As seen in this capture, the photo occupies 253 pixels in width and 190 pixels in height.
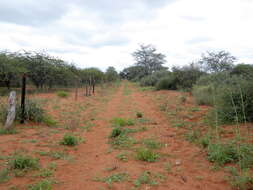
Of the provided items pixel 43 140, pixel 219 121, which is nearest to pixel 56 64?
pixel 43 140

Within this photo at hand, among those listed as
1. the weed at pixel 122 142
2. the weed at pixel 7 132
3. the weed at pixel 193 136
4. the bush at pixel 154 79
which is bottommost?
the weed at pixel 122 142

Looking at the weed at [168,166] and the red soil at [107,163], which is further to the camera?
the weed at [168,166]

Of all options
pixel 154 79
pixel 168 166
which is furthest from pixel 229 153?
pixel 154 79

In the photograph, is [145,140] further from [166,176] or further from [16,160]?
[16,160]

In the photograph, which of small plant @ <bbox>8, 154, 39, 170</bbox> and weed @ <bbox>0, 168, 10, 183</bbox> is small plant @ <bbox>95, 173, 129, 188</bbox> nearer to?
small plant @ <bbox>8, 154, 39, 170</bbox>

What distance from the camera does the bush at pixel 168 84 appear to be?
1988 centimetres

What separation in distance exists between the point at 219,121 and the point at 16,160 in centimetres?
555

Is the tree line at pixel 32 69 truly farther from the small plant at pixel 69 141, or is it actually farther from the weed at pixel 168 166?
the weed at pixel 168 166

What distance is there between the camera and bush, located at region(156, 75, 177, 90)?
65.2ft

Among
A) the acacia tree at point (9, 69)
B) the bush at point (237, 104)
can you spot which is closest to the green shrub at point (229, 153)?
the bush at point (237, 104)

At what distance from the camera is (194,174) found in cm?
337

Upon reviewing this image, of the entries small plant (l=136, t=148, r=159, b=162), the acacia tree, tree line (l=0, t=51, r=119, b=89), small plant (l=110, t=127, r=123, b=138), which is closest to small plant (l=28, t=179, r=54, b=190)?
small plant (l=136, t=148, r=159, b=162)

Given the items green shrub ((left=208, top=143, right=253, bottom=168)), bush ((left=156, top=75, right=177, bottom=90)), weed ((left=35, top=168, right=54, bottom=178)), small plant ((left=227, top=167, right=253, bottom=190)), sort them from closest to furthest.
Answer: small plant ((left=227, top=167, right=253, bottom=190)) → weed ((left=35, top=168, right=54, bottom=178)) → green shrub ((left=208, top=143, right=253, bottom=168)) → bush ((left=156, top=75, right=177, bottom=90))

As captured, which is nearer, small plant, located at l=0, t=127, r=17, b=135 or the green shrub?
the green shrub
